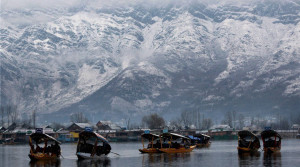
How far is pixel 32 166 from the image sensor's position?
365ft

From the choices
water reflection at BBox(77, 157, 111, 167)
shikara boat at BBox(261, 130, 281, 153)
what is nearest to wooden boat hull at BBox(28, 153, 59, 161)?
water reflection at BBox(77, 157, 111, 167)

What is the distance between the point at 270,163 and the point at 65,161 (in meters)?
41.4

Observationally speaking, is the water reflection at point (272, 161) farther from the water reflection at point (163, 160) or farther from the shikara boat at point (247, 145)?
the shikara boat at point (247, 145)

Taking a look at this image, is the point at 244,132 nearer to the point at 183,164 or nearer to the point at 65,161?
the point at 183,164

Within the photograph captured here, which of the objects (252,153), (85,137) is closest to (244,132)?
(252,153)

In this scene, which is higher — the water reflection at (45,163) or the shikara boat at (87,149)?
the shikara boat at (87,149)

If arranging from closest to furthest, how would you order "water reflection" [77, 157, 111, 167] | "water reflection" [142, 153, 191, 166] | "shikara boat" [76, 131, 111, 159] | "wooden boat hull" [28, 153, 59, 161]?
"water reflection" [77, 157, 111, 167]
"water reflection" [142, 153, 191, 166]
"wooden boat hull" [28, 153, 59, 161]
"shikara boat" [76, 131, 111, 159]

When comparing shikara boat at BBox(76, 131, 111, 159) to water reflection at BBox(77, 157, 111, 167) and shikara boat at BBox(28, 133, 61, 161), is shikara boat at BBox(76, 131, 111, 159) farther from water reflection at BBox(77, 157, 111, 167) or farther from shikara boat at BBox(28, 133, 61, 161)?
shikara boat at BBox(28, 133, 61, 161)

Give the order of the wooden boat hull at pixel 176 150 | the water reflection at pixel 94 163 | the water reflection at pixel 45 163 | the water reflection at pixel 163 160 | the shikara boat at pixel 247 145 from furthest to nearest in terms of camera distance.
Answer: the wooden boat hull at pixel 176 150 → the shikara boat at pixel 247 145 → the water reflection at pixel 163 160 → the water reflection at pixel 45 163 → the water reflection at pixel 94 163

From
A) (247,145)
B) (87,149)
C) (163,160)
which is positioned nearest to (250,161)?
(163,160)

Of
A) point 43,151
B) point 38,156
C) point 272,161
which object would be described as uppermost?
point 43,151

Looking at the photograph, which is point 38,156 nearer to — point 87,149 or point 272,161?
point 87,149

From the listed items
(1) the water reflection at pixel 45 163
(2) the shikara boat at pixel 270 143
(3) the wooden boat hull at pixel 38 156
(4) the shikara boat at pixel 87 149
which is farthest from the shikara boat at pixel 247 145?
(3) the wooden boat hull at pixel 38 156

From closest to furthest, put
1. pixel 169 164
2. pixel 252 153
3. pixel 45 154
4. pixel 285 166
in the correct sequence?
1. pixel 285 166
2. pixel 169 164
3. pixel 45 154
4. pixel 252 153
